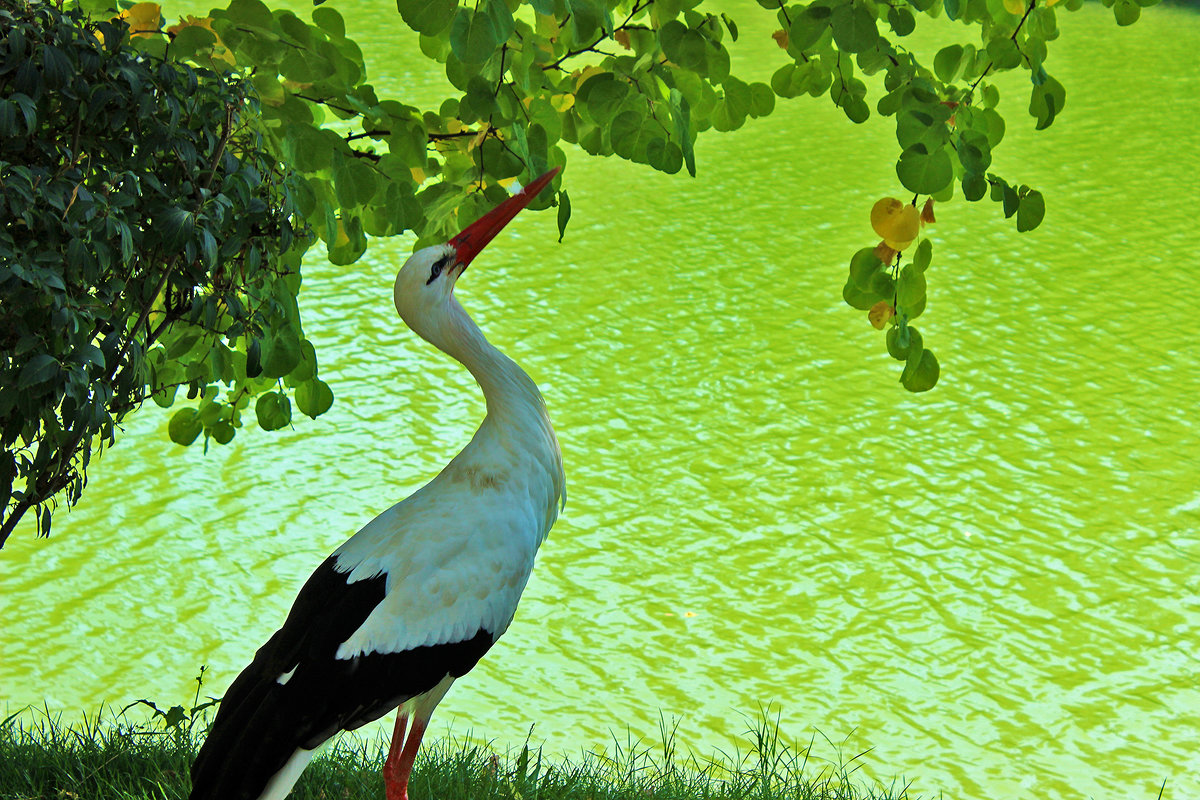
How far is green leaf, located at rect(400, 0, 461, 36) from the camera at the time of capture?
1743 mm

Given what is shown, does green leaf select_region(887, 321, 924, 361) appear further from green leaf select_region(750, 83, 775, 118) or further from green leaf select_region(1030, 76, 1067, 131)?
green leaf select_region(750, 83, 775, 118)

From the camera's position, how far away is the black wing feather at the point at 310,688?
6.93 feet

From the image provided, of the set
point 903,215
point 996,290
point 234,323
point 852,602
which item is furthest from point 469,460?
point 996,290

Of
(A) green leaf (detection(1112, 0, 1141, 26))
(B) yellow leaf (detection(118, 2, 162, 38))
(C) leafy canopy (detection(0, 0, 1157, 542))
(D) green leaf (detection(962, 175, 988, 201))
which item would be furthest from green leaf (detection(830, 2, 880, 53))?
(B) yellow leaf (detection(118, 2, 162, 38))

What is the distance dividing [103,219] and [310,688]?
0.86m

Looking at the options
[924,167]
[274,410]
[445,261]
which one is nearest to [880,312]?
[924,167]

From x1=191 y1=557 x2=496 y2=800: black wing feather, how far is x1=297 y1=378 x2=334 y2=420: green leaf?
1.98 feet

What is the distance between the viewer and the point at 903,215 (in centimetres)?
210

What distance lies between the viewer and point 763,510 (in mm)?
5238

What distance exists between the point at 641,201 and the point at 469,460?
22.2 ft

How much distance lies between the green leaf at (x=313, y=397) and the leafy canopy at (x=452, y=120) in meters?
0.14

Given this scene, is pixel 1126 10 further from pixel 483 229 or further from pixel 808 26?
pixel 483 229

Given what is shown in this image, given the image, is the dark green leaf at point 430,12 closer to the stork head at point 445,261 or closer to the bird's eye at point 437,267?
the stork head at point 445,261

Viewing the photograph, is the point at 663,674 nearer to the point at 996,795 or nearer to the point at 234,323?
the point at 996,795
